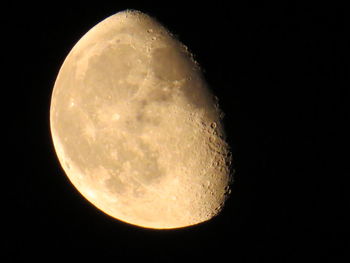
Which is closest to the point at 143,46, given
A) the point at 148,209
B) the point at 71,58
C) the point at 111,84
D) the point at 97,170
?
the point at 111,84

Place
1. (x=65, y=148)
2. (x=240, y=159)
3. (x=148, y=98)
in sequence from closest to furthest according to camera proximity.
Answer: (x=148, y=98), (x=240, y=159), (x=65, y=148)

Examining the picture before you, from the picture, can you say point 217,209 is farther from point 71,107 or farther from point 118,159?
point 71,107

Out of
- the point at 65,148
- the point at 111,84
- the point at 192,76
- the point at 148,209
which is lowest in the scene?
the point at 148,209

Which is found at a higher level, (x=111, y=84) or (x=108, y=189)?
(x=111, y=84)

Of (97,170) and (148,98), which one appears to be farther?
(97,170)

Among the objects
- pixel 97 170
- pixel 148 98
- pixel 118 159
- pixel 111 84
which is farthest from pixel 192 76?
pixel 97 170

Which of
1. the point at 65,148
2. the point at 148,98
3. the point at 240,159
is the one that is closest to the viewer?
the point at 148,98

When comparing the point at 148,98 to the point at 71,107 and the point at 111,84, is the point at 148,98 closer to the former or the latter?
the point at 111,84
